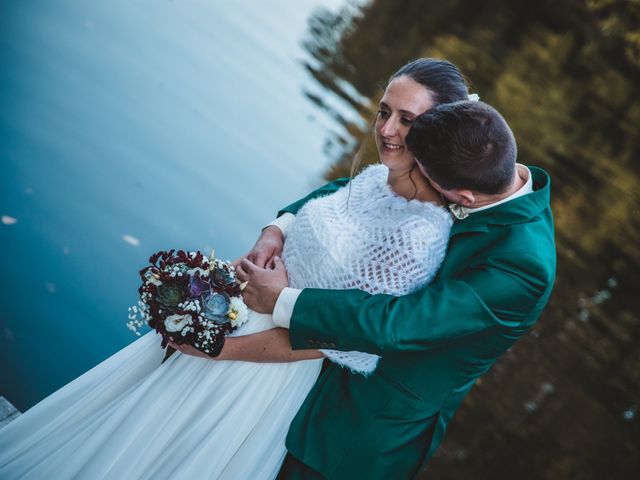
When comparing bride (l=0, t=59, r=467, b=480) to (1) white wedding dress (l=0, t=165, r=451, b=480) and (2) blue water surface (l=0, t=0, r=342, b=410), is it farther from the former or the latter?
(2) blue water surface (l=0, t=0, r=342, b=410)

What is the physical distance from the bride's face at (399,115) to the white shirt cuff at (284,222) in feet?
1.83

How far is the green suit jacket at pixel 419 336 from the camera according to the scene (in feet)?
5.73

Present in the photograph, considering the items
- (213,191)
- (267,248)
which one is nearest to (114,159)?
(213,191)

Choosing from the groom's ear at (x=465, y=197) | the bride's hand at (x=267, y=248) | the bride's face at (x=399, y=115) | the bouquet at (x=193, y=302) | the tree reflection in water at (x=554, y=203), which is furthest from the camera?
the tree reflection in water at (x=554, y=203)

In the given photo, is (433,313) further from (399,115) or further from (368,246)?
(399,115)

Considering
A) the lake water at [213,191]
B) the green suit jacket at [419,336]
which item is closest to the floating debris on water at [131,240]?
the lake water at [213,191]

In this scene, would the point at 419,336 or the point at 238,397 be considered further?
the point at 238,397

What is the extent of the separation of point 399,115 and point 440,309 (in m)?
0.71

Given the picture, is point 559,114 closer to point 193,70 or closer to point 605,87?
point 605,87

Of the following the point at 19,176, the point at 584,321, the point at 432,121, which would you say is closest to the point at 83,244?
the point at 19,176

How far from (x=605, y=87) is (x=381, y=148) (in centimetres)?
2012

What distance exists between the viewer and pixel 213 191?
214 inches

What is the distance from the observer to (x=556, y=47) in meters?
21.4

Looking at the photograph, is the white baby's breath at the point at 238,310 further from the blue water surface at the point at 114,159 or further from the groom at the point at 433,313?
the blue water surface at the point at 114,159
